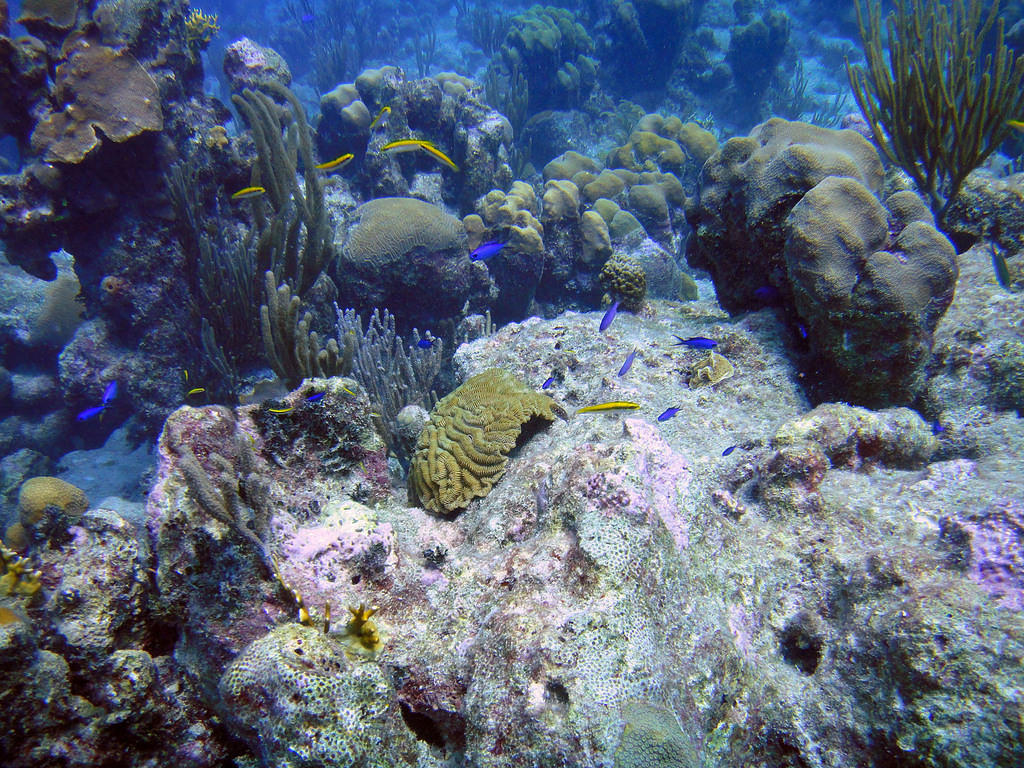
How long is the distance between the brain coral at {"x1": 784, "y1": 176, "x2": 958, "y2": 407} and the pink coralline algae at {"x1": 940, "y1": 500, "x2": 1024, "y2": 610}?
1.75 meters

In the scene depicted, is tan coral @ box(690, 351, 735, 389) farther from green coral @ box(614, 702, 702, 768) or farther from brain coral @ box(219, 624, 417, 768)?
brain coral @ box(219, 624, 417, 768)

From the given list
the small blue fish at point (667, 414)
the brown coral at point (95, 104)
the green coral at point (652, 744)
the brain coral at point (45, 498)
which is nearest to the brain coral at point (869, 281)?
the small blue fish at point (667, 414)

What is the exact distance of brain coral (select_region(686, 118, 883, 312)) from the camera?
13.6 ft

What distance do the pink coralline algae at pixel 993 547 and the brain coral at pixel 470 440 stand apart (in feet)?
7.44

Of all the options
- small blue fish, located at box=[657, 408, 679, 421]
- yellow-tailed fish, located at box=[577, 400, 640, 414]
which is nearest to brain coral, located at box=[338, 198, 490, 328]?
yellow-tailed fish, located at box=[577, 400, 640, 414]

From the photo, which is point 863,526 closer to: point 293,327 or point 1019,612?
point 1019,612

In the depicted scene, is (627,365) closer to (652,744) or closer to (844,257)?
(844,257)

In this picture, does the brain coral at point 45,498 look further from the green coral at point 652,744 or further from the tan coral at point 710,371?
the tan coral at point 710,371

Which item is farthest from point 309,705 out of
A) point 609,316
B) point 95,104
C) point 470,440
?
point 95,104

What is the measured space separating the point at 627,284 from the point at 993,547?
390 cm

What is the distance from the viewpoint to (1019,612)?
72.4 inches

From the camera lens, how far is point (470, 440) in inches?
129

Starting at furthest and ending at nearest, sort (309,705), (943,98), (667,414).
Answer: (943,98) < (667,414) < (309,705)

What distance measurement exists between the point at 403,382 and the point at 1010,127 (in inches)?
273
